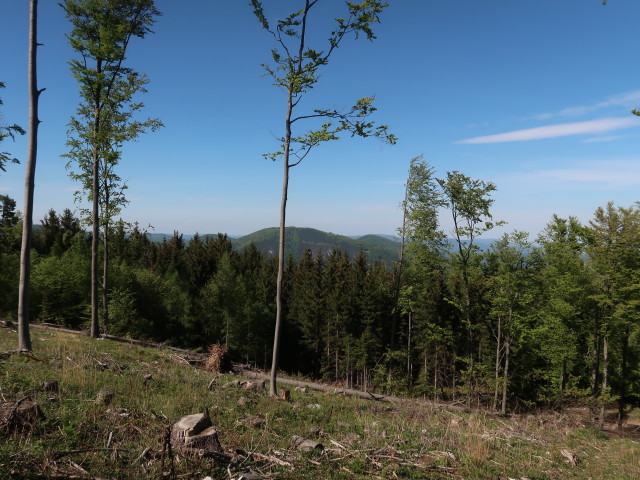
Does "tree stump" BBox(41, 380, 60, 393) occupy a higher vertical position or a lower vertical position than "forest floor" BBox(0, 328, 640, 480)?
higher

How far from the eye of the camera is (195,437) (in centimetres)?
539

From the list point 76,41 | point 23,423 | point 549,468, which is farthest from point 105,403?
point 76,41

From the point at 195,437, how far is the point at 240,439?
4.36 feet

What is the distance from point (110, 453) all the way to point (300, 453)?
3.04 m

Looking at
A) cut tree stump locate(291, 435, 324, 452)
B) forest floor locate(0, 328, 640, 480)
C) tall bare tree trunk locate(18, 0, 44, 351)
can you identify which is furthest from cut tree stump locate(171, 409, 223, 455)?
tall bare tree trunk locate(18, 0, 44, 351)

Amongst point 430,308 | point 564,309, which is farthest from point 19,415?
point 430,308

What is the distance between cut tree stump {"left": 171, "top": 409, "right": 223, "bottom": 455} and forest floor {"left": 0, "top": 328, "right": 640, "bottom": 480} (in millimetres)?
179

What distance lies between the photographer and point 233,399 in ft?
30.6

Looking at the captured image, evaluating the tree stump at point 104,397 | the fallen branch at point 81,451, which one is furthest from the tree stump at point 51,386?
the fallen branch at point 81,451

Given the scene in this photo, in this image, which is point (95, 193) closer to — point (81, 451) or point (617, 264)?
point (81, 451)

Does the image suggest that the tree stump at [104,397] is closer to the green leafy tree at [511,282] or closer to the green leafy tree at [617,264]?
the green leafy tree at [511,282]

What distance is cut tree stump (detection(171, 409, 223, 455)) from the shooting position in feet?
17.6

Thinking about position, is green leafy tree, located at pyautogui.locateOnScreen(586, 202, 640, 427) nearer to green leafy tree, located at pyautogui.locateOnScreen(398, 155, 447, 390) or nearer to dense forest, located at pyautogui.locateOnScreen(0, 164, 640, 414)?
dense forest, located at pyautogui.locateOnScreen(0, 164, 640, 414)

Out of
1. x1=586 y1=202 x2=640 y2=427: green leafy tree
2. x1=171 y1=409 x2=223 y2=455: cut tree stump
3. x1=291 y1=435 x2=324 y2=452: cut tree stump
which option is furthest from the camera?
x1=586 y1=202 x2=640 y2=427: green leafy tree
